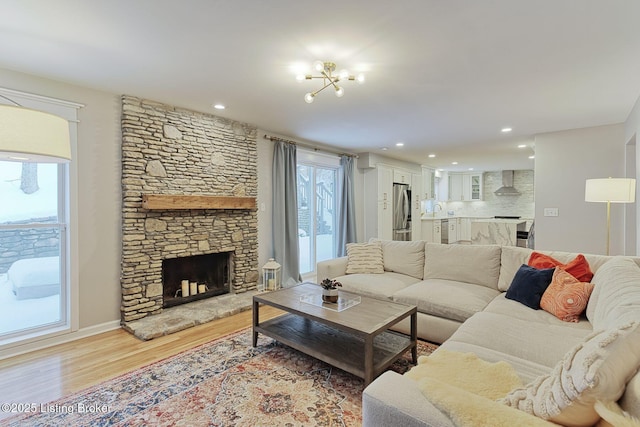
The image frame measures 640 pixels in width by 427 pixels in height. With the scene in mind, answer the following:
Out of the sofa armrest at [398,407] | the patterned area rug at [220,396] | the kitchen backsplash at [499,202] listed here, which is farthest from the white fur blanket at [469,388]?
the kitchen backsplash at [499,202]

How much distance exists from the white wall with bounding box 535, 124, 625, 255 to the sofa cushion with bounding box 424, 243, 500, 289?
2269 millimetres

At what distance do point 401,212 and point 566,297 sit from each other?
510 centimetres

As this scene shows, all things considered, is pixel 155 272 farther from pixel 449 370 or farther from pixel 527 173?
pixel 527 173

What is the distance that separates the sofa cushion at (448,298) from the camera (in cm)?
263

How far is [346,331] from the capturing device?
211cm

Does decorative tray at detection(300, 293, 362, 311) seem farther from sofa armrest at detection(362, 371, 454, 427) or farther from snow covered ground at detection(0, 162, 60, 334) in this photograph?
snow covered ground at detection(0, 162, 60, 334)

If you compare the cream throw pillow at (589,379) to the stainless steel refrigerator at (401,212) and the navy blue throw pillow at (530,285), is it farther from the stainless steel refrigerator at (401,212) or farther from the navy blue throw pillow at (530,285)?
the stainless steel refrigerator at (401,212)

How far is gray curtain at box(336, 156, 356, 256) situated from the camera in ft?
20.3

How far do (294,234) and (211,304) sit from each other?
1.71 metres

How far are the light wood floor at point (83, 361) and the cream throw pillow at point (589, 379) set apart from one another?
2.75 m

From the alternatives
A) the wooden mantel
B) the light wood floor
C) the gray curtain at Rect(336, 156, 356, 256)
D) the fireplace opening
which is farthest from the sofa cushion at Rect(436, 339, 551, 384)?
the gray curtain at Rect(336, 156, 356, 256)

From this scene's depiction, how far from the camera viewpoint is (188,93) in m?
3.23

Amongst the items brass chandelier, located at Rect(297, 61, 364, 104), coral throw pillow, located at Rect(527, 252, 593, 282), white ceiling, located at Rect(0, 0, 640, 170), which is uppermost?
white ceiling, located at Rect(0, 0, 640, 170)

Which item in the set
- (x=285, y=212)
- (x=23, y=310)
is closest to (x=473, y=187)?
(x=285, y=212)
